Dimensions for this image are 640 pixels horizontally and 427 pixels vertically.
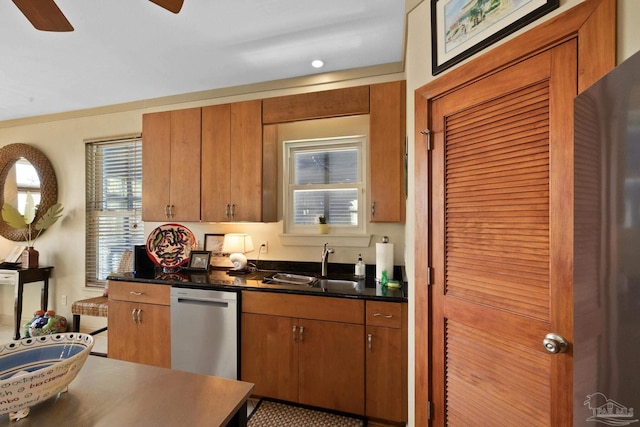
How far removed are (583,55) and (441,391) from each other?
1514mm

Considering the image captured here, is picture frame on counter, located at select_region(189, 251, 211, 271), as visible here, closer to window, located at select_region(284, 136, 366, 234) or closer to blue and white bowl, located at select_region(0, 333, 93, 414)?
window, located at select_region(284, 136, 366, 234)

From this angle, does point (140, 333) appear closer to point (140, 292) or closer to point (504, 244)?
point (140, 292)

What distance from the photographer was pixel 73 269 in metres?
3.70

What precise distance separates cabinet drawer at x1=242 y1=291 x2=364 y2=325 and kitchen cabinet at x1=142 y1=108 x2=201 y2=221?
1067mm

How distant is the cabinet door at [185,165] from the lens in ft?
9.27

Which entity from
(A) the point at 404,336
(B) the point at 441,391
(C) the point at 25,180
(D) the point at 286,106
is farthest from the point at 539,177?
(C) the point at 25,180

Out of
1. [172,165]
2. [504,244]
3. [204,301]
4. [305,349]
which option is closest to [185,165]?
[172,165]

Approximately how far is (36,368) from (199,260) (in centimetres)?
196

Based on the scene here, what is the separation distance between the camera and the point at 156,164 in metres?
2.94

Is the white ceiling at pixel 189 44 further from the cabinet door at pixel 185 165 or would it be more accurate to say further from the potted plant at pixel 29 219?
the potted plant at pixel 29 219

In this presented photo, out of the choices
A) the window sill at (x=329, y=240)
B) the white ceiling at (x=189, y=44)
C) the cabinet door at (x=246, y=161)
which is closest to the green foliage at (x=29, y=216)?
the white ceiling at (x=189, y=44)

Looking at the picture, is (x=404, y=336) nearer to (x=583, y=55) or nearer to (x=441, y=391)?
(x=441, y=391)

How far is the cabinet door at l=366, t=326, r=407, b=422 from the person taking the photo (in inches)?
77.4

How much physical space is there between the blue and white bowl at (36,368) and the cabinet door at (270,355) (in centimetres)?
133
